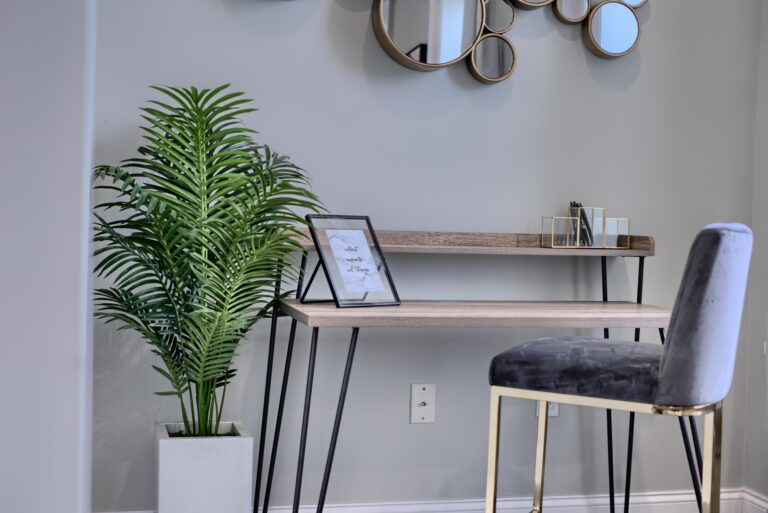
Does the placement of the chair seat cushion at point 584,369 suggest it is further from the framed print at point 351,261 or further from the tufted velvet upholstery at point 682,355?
the framed print at point 351,261

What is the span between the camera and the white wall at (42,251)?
1639mm

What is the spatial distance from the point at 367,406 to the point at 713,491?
101 centimetres

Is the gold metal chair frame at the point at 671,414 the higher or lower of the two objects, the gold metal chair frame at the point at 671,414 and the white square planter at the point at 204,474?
the higher

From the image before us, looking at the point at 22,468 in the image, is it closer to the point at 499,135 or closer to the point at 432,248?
the point at 432,248

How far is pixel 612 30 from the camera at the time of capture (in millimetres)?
2592

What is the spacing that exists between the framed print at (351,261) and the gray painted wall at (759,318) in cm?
127

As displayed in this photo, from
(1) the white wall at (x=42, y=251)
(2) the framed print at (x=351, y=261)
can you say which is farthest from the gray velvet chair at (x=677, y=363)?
(1) the white wall at (x=42, y=251)

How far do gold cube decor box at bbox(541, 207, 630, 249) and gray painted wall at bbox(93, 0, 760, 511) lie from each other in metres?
0.08

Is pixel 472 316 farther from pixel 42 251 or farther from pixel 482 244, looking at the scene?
pixel 42 251

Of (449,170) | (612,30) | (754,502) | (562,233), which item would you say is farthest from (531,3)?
(754,502)


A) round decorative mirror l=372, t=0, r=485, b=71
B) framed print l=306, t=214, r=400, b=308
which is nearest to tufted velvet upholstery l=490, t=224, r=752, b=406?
framed print l=306, t=214, r=400, b=308

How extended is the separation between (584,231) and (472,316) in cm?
69

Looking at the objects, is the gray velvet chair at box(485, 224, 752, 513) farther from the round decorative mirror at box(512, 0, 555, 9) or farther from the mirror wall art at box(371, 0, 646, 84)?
the round decorative mirror at box(512, 0, 555, 9)

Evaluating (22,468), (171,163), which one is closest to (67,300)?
(22,468)
